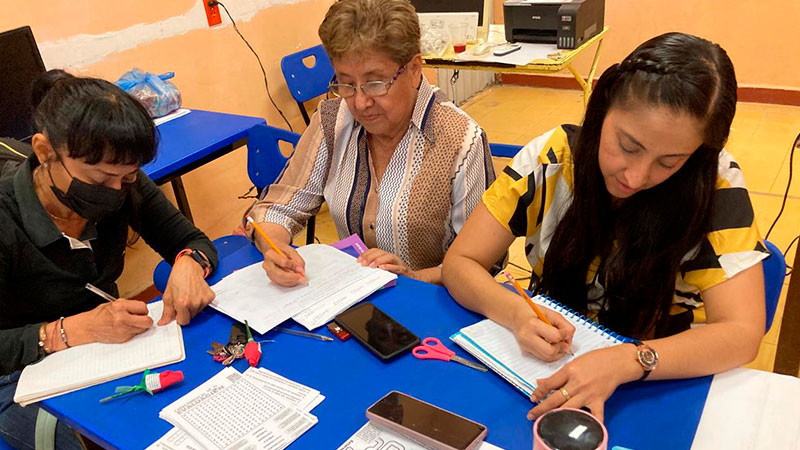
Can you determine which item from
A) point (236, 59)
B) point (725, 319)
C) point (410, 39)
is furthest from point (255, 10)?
point (725, 319)

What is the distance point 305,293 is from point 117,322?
1.25ft

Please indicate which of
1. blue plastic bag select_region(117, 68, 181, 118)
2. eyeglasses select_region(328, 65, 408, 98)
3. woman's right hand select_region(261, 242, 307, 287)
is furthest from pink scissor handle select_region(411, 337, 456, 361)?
blue plastic bag select_region(117, 68, 181, 118)

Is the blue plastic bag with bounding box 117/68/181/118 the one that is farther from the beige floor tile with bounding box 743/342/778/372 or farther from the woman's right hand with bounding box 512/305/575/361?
the beige floor tile with bounding box 743/342/778/372

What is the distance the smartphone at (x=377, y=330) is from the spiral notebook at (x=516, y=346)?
0.32 feet

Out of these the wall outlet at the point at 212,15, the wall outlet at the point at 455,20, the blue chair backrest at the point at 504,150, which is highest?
the wall outlet at the point at 212,15

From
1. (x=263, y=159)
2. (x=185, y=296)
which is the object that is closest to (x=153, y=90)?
(x=263, y=159)

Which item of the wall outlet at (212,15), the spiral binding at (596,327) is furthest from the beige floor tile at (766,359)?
the wall outlet at (212,15)

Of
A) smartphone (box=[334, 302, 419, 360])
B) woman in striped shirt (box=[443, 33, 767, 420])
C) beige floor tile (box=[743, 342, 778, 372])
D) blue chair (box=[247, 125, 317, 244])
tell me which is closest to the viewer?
woman in striped shirt (box=[443, 33, 767, 420])

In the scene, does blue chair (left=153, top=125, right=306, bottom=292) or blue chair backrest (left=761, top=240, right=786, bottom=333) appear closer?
blue chair backrest (left=761, top=240, right=786, bottom=333)

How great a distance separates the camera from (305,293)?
4.32 ft

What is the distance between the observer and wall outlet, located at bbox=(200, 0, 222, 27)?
9.76 feet

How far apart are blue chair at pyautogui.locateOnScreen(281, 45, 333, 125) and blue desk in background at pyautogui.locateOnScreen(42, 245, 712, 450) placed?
2208mm

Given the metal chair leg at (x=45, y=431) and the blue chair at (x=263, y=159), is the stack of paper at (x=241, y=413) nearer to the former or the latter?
the metal chair leg at (x=45, y=431)

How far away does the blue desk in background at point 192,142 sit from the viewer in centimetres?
217
